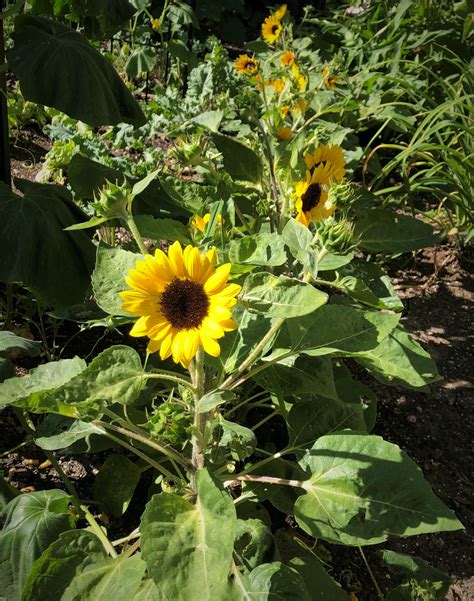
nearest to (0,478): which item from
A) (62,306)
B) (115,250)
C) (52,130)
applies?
(62,306)

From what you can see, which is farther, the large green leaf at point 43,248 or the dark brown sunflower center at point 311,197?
the large green leaf at point 43,248

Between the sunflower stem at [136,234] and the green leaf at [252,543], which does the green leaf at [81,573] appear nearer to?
the green leaf at [252,543]

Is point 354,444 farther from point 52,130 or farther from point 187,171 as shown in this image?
point 187,171

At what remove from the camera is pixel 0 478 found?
50.2 inches

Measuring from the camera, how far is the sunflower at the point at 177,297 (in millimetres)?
925

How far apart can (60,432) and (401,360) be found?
750 millimetres

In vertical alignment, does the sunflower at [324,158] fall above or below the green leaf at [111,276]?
above

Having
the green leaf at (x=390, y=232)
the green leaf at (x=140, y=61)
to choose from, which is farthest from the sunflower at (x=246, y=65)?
the green leaf at (x=390, y=232)

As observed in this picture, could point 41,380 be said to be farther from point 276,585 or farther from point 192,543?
point 276,585

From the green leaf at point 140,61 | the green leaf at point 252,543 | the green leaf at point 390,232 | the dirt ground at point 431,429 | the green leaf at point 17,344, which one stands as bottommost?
the dirt ground at point 431,429

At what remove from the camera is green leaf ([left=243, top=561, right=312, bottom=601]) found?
1096mm

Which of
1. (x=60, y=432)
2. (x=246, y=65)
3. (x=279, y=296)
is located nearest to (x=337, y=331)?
(x=279, y=296)

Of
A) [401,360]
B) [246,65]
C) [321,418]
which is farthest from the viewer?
[246,65]

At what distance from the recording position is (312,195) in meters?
1.35
